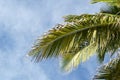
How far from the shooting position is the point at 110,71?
392 inches

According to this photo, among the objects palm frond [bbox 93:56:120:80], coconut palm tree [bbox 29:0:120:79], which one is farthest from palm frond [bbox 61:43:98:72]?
palm frond [bbox 93:56:120:80]

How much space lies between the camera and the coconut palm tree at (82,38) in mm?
9492

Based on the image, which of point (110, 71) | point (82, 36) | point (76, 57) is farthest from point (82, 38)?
point (110, 71)

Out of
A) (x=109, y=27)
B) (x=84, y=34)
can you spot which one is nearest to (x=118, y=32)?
(x=109, y=27)

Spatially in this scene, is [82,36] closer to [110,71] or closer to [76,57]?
[76,57]

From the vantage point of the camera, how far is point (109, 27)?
382 inches

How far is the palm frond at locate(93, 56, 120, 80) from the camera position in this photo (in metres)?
9.69

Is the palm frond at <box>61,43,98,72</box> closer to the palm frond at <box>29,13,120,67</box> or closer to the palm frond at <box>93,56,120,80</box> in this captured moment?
the palm frond at <box>29,13,120,67</box>

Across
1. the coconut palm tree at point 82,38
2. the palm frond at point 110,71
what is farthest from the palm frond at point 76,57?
the palm frond at point 110,71

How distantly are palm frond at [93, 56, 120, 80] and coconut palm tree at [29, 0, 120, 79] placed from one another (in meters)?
0.30

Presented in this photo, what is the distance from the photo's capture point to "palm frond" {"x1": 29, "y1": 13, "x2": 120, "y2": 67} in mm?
9508

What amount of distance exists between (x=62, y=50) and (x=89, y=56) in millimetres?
688

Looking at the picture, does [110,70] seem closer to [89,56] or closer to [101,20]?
[89,56]

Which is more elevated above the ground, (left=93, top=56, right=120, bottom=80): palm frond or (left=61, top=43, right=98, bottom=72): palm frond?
(left=61, top=43, right=98, bottom=72): palm frond
